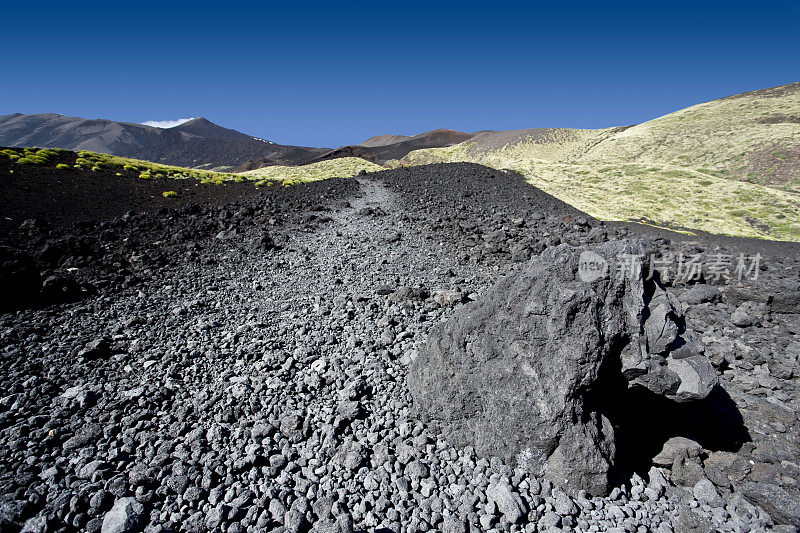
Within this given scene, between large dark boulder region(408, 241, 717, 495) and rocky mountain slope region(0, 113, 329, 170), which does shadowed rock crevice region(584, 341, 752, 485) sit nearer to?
large dark boulder region(408, 241, 717, 495)

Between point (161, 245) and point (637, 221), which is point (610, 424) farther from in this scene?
point (637, 221)

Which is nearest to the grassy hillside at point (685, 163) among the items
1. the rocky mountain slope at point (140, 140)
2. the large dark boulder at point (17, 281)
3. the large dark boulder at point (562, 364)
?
the large dark boulder at point (562, 364)

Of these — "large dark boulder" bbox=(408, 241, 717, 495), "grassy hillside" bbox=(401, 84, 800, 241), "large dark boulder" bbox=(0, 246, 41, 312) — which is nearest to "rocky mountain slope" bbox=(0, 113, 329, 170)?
"grassy hillside" bbox=(401, 84, 800, 241)

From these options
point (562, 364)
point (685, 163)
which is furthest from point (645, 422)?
point (685, 163)

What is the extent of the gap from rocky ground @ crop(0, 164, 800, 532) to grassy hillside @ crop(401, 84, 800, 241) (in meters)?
10.3

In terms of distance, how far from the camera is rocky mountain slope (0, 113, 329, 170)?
4067 inches

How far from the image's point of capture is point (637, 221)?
15.6 metres

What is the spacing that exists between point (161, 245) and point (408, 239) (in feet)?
21.0

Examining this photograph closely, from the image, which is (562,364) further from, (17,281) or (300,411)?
(17,281)

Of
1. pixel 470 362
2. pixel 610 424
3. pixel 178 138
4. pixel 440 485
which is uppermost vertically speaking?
pixel 178 138

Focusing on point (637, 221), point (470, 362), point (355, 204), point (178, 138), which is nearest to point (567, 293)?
point (470, 362)

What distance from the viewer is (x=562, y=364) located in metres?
3.02

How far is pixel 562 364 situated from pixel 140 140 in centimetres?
14975

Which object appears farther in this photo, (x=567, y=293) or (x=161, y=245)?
(x=161, y=245)
